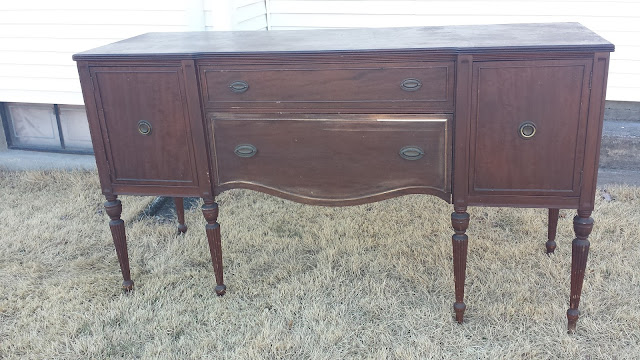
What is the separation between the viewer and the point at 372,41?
229 cm

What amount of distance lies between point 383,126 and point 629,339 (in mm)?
1226

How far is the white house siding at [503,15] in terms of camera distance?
11.5ft

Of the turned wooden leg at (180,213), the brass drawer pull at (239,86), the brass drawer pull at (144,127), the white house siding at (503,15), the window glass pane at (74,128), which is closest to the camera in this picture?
the brass drawer pull at (239,86)

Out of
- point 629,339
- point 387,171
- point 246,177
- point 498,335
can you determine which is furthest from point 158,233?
point 629,339

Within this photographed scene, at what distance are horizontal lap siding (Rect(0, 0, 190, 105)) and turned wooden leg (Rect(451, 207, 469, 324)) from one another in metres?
2.22

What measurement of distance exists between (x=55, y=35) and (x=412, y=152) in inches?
111

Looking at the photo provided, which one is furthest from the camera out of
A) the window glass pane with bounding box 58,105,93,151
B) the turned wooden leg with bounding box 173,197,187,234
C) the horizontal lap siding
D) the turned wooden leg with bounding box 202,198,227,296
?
the window glass pane with bounding box 58,105,93,151

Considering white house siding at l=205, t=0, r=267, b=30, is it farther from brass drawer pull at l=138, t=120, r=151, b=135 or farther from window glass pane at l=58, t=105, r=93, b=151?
window glass pane at l=58, t=105, r=93, b=151

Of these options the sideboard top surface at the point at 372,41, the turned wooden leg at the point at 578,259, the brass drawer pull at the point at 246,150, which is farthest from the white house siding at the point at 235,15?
the turned wooden leg at the point at 578,259

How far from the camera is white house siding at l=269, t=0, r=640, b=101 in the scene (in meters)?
3.51

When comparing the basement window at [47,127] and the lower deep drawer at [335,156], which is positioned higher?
the lower deep drawer at [335,156]

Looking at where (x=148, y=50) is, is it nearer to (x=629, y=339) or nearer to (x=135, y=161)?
(x=135, y=161)

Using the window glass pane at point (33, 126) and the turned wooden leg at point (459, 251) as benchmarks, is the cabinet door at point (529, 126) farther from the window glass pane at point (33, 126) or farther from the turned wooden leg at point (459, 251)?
the window glass pane at point (33, 126)

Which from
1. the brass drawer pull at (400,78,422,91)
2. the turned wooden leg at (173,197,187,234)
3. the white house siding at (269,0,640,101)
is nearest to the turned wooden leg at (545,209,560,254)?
the brass drawer pull at (400,78,422,91)
